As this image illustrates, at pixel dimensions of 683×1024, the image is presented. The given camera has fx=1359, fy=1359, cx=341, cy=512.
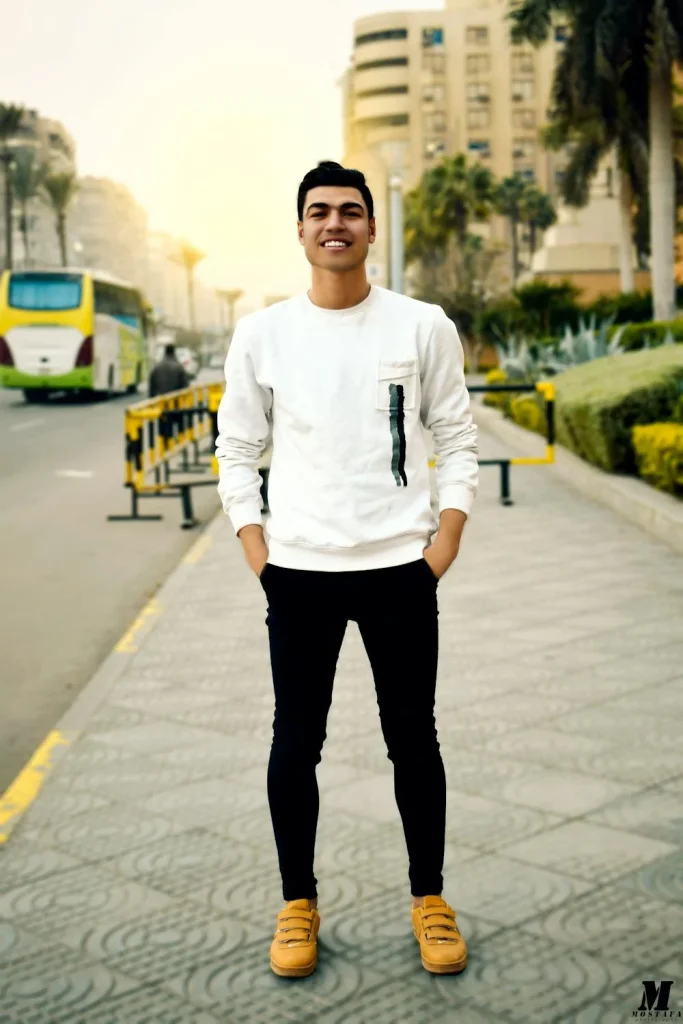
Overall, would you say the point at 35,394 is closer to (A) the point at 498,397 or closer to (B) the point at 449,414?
(A) the point at 498,397

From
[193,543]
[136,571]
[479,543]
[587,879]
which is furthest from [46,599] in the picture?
[587,879]

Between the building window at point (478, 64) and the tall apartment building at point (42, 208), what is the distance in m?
40.6

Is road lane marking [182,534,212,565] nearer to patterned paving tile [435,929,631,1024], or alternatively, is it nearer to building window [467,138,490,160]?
patterned paving tile [435,929,631,1024]

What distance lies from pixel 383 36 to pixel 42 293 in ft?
385

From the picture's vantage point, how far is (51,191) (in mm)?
86875

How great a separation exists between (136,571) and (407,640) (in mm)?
6624

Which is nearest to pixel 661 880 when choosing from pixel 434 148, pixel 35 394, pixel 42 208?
pixel 35 394

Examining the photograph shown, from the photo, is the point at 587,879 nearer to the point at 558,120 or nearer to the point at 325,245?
the point at 325,245

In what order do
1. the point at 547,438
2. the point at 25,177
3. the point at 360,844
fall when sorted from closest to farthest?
Answer: the point at 360,844
the point at 547,438
the point at 25,177

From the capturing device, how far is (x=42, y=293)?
3209 cm

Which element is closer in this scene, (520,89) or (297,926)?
(297,926)

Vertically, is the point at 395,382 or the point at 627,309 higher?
the point at 627,309

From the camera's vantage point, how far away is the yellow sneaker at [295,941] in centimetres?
315

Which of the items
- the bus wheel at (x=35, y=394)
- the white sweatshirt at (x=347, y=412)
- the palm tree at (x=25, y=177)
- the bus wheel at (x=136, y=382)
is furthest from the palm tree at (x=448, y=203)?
the white sweatshirt at (x=347, y=412)
